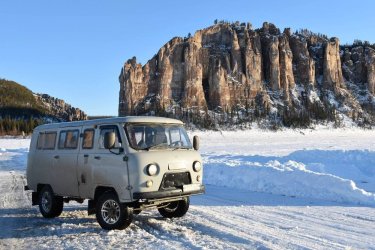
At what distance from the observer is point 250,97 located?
18112 centimetres

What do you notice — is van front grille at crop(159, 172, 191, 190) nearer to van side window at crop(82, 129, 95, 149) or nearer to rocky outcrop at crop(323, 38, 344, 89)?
van side window at crop(82, 129, 95, 149)

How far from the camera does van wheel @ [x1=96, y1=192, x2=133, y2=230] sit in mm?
8578

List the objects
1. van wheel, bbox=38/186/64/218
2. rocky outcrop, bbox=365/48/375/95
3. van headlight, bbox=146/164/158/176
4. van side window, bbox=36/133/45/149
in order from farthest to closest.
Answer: rocky outcrop, bbox=365/48/375/95
van side window, bbox=36/133/45/149
van wheel, bbox=38/186/64/218
van headlight, bbox=146/164/158/176

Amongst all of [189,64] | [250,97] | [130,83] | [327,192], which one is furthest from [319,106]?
[327,192]

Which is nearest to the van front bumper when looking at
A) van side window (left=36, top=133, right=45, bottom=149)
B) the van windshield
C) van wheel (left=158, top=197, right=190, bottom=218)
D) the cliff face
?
van wheel (left=158, top=197, right=190, bottom=218)

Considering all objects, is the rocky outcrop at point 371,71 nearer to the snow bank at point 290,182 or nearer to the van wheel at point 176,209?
the snow bank at point 290,182

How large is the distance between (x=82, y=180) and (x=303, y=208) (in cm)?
590

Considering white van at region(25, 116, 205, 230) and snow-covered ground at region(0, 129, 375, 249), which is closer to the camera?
snow-covered ground at region(0, 129, 375, 249)

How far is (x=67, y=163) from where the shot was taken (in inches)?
396

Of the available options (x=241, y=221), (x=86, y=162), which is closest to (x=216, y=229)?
(x=241, y=221)

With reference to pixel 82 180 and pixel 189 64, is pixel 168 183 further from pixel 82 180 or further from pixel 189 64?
pixel 189 64

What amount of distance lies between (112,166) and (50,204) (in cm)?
278

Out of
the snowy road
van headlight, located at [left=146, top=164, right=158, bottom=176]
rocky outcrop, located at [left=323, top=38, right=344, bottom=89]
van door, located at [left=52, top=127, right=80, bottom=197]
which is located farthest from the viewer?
rocky outcrop, located at [left=323, top=38, right=344, bottom=89]

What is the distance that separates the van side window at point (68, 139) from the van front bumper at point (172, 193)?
257 centimetres
